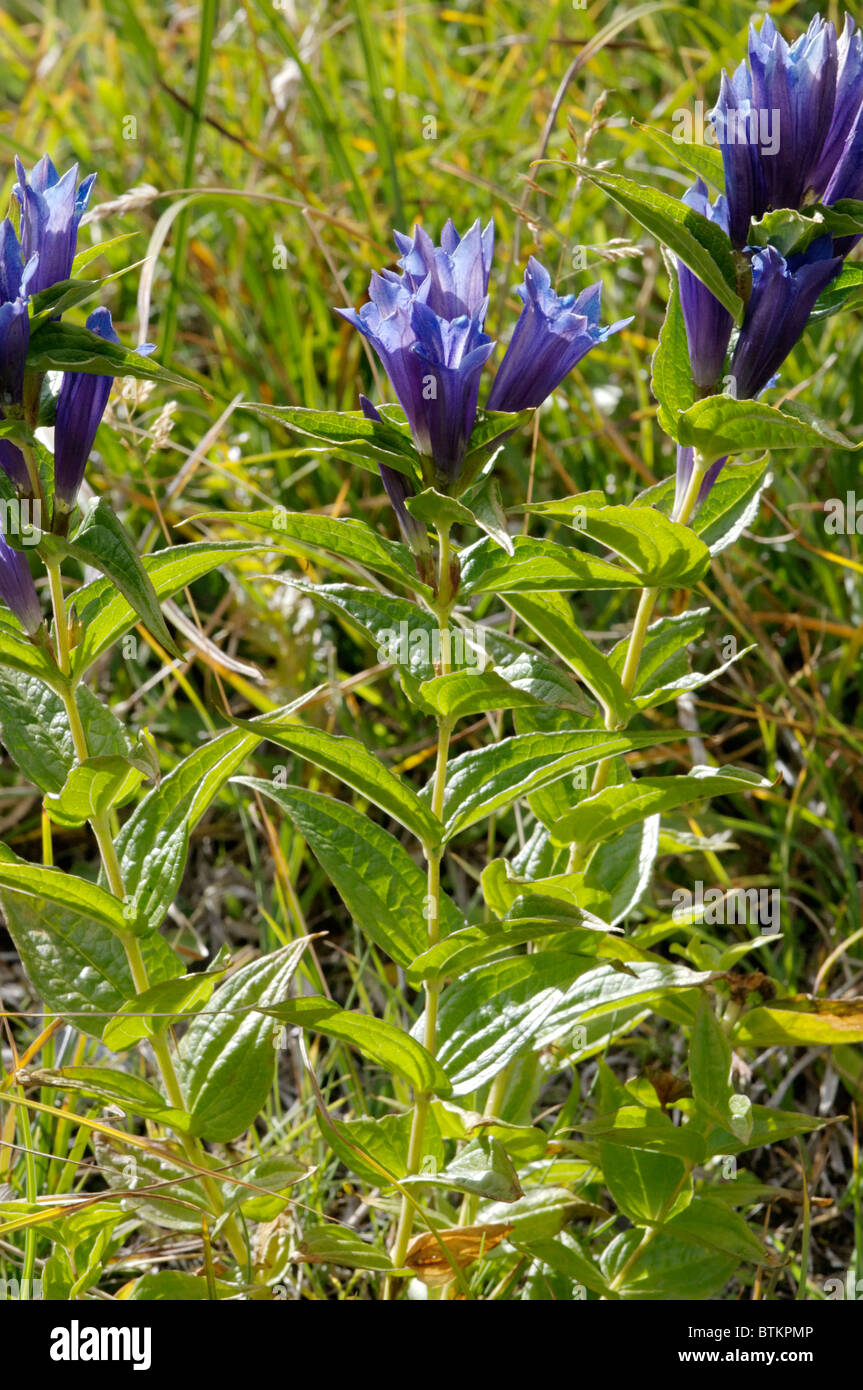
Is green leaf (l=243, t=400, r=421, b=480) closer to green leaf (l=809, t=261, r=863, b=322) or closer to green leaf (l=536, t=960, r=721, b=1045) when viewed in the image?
green leaf (l=809, t=261, r=863, b=322)

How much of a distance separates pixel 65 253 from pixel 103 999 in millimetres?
956

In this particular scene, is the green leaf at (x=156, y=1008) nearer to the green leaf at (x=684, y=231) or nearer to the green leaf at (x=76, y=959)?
the green leaf at (x=76, y=959)

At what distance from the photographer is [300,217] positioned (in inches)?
138

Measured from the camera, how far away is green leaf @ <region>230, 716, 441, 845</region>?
4.79ft

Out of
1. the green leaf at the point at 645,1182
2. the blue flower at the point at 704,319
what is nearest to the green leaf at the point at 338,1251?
the green leaf at the point at 645,1182

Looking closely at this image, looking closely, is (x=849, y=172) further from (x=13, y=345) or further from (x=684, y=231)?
(x=13, y=345)

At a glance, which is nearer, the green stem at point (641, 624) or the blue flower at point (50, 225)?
the blue flower at point (50, 225)

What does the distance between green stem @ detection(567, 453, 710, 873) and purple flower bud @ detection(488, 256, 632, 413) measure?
0.70 feet

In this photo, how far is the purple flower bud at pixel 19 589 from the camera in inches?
56.8

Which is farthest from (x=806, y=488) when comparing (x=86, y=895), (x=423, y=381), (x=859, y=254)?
(x=86, y=895)

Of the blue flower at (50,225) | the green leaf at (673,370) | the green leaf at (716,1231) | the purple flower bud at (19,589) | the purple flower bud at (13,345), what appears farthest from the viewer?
the green leaf at (716,1231)

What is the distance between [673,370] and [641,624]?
0.32m

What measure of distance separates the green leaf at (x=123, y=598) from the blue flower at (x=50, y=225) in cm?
32

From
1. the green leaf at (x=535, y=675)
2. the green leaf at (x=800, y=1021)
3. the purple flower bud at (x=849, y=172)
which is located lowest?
the green leaf at (x=800, y=1021)
